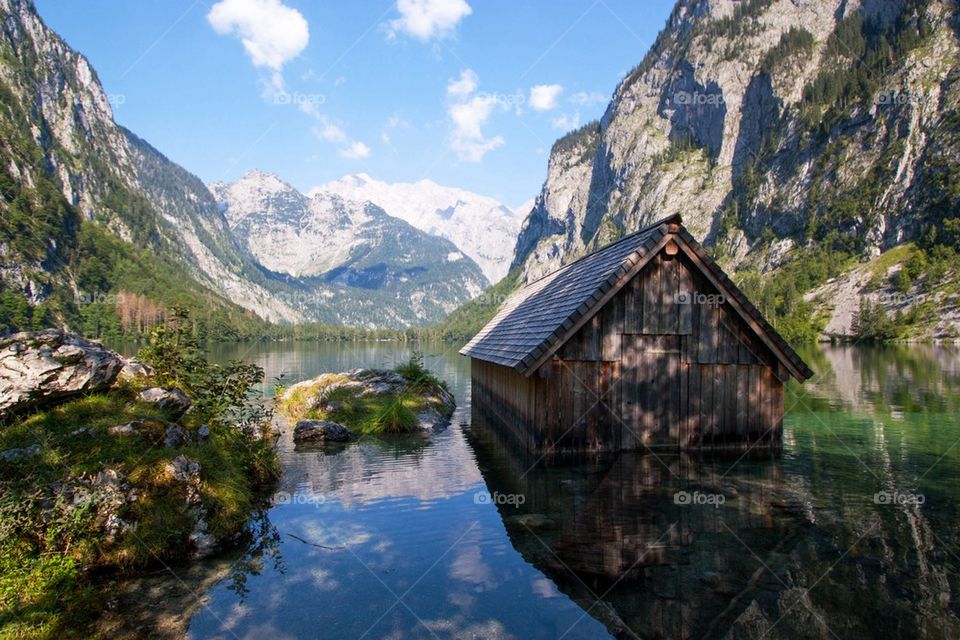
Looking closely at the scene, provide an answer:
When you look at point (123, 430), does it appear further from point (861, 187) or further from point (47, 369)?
point (861, 187)

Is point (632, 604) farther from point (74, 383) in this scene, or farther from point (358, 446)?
point (358, 446)

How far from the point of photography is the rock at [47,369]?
11.3 metres

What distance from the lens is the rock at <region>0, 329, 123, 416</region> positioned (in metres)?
11.3

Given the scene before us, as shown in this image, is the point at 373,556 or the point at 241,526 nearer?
the point at 373,556

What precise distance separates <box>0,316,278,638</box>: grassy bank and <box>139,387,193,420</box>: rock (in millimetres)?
254

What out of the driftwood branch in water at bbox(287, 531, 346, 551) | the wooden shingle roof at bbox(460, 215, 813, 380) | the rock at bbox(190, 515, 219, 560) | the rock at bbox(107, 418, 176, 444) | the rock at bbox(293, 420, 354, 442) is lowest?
the driftwood branch in water at bbox(287, 531, 346, 551)

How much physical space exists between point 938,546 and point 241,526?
13377 mm

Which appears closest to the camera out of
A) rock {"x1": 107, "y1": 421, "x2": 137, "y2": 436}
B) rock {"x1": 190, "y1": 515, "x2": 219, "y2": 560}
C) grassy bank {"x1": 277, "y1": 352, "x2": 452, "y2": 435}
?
rock {"x1": 190, "y1": 515, "x2": 219, "y2": 560}

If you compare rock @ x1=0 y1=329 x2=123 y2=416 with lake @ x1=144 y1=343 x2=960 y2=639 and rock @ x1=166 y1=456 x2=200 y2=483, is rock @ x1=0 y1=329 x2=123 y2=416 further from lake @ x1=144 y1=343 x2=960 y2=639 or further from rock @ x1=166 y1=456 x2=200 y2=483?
lake @ x1=144 y1=343 x2=960 y2=639

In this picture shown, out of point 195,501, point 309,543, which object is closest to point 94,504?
point 195,501

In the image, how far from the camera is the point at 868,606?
27.0 ft

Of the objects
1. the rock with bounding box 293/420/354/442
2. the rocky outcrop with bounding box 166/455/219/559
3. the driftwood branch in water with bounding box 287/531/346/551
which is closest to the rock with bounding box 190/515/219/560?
the rocky outcrop with bounding box 166/455/219/559

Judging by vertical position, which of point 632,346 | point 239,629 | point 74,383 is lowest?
point 239,629

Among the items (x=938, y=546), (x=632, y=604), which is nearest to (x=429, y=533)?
(x=632, y=604)
